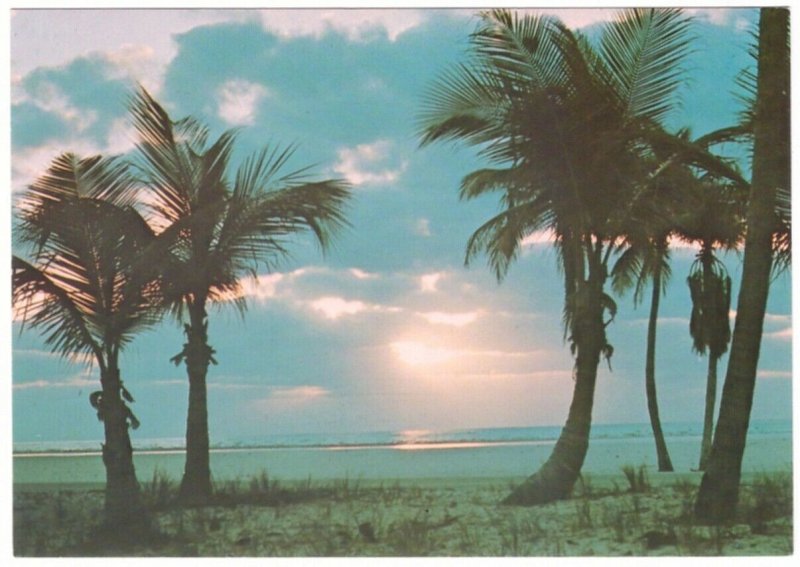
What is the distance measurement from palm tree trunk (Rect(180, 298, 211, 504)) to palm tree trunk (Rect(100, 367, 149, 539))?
1.40ft

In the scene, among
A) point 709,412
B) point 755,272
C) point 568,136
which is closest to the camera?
point 755,272

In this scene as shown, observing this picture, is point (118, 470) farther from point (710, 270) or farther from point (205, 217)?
point (710, 270)

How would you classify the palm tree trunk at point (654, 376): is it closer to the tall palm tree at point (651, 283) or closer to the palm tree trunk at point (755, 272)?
the tall palm tree at point (651, 283)

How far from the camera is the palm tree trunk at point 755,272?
944cm

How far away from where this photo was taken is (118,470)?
964 centimetres

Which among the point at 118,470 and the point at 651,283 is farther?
the point at 118,470

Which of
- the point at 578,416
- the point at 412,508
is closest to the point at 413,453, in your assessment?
the point at 412,508

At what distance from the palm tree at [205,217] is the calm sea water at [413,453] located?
0.49 meters

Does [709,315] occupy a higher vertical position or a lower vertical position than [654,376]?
higher

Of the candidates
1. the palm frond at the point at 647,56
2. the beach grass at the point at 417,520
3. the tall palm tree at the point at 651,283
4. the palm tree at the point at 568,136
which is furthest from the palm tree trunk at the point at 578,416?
the palm frond at the point at 647,56

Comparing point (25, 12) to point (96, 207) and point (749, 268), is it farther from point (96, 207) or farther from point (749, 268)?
point (749, 268)

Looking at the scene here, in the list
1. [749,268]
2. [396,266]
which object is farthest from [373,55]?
[749,268]

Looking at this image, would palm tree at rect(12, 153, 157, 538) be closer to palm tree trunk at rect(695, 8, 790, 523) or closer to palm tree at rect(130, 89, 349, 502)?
palm tree at rect(130, 89, 349, 502)

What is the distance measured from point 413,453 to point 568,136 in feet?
9.90
